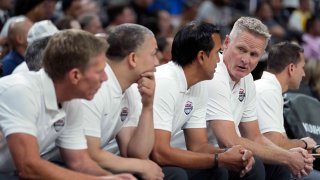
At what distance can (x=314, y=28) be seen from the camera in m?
12.1

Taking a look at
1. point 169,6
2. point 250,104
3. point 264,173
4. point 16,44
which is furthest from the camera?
point 169,6

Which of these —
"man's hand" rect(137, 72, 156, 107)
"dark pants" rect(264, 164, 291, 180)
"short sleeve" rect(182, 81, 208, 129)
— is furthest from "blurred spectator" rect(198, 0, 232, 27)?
"man's hand" rect(137, 72, 156, 107)

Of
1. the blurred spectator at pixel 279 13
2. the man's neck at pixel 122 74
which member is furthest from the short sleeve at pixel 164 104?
the blurred spectator at pixel 279 13

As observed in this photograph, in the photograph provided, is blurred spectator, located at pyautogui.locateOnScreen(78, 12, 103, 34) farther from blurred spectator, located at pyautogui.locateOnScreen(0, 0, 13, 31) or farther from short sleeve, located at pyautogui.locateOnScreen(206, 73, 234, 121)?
short sleeve, located at pyautogui.locateOnScreen(206, 73, 234, 121)

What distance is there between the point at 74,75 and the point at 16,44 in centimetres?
354

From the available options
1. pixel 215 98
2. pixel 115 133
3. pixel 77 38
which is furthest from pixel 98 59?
pixel 215 98

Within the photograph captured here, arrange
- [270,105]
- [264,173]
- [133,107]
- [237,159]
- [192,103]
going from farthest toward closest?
[270,105] < [264,173] < [192,103] < [237,159] < [133,107]

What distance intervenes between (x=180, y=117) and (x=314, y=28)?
7.55 meters

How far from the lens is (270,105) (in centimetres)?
582

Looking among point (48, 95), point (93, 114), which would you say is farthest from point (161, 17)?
point (48, 95)

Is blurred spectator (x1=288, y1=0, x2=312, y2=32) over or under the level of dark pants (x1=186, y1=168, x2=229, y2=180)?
under

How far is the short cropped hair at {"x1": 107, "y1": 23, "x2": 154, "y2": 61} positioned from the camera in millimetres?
4441

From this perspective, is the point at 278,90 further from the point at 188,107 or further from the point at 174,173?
the point at 174,173

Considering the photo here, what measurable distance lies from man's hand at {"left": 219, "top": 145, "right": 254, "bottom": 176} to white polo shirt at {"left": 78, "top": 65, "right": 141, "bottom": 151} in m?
0.63
